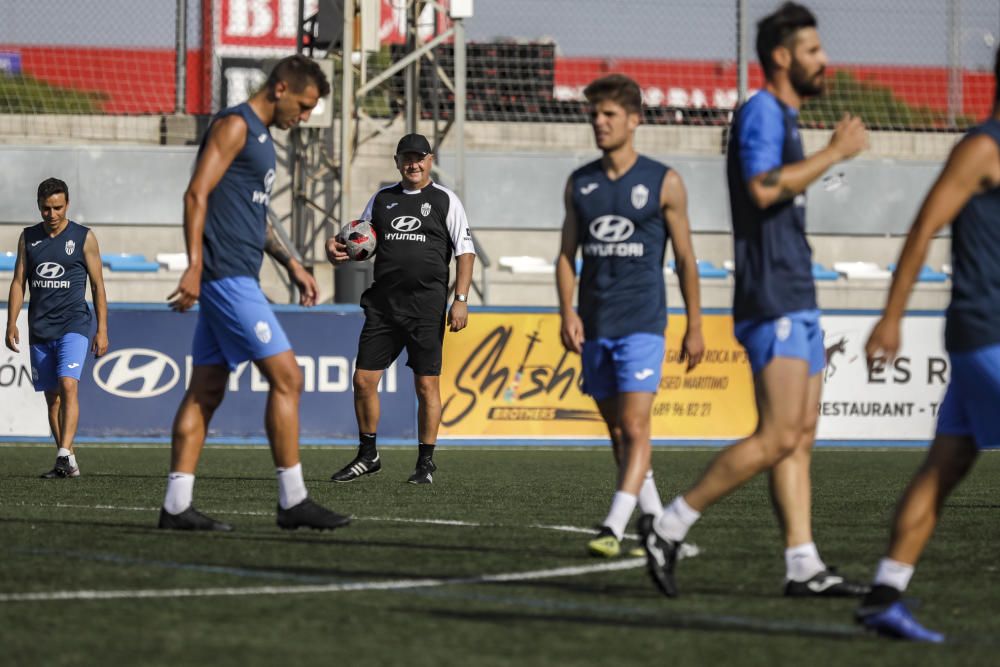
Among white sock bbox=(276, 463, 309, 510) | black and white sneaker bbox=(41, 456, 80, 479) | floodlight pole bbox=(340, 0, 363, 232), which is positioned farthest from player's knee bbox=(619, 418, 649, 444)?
floodlight pole bbox=(340, 0, 363, 232)

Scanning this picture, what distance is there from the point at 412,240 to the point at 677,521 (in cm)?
565

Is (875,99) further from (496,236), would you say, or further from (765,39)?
(765,39)

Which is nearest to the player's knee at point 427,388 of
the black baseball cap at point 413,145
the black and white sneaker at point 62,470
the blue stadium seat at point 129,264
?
the black baseball cap at point 413,145

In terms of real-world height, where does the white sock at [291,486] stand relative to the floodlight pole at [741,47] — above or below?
below

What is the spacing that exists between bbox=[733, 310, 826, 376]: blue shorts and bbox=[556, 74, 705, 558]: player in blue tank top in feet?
3.21

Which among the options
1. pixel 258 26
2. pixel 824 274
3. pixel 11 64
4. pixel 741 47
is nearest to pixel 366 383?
pixel 824 274

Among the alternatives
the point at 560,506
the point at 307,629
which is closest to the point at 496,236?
the point at 560,506

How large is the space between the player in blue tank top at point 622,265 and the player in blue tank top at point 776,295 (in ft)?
3.23

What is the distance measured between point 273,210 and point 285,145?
93cm

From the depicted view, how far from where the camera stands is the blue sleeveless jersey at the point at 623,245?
21.7 feet

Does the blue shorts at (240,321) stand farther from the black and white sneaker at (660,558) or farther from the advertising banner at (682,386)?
the advertising banner at (682,386)

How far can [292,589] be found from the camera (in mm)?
5465

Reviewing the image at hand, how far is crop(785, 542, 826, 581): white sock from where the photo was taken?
5.48 m

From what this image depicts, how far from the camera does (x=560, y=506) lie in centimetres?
914
